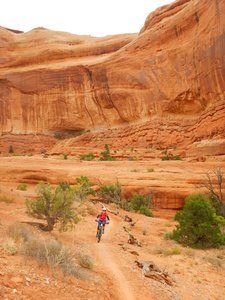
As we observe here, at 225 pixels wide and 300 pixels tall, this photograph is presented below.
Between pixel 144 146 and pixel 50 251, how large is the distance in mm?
31635

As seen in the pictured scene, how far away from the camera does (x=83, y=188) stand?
Result: 2212 cm

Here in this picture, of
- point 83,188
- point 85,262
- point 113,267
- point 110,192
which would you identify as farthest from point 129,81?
point 85,262

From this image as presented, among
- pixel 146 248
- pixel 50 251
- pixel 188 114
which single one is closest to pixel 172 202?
pixel 146 248

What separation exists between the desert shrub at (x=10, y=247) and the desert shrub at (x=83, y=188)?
13.2 meters

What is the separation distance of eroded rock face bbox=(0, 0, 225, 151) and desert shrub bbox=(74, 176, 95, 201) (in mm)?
13030

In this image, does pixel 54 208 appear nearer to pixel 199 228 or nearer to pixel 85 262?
pixel 85 262

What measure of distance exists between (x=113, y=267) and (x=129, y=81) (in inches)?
1447

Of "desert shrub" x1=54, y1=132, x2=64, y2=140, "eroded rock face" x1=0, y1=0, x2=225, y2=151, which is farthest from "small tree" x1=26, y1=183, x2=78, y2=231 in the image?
"desert shrub" x1=54, y1=132, x2=64, y2=140

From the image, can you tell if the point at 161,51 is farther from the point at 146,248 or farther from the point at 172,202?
the point at 146,248

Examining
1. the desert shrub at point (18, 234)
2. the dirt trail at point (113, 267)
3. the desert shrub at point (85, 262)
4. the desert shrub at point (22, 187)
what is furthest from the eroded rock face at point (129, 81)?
the desert shrub at point (85, 262)

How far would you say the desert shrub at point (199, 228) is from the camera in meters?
13.7

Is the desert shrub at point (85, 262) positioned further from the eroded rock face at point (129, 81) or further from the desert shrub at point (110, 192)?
the eroded rock face at point (129, 81)

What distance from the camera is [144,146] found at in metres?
38.0

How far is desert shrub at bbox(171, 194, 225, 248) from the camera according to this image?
45.1 ft
